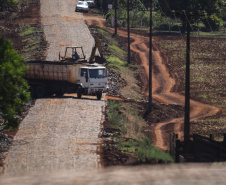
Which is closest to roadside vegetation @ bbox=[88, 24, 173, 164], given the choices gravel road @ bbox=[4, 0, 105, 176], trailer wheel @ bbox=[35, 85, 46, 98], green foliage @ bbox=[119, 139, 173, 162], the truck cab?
green foliage @ bbox=[119, 139, 173, 162]

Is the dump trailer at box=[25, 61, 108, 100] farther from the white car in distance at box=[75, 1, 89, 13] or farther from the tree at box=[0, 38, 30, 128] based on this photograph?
the white car in distance at box=[75, 1, 89, 13]

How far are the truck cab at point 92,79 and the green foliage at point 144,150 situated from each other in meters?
11.1

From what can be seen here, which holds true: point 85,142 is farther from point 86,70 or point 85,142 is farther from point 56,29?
point 56,29

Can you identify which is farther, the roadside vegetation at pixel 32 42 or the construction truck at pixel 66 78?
the roadside vegetation at pixel 32 42

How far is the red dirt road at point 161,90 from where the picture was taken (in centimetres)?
3819

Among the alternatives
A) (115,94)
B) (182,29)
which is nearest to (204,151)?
(115,94)

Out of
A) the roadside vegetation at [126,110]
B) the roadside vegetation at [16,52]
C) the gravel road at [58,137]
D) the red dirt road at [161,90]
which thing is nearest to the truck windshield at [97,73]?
the gravel road at [58,137]

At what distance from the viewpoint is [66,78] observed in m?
39.3

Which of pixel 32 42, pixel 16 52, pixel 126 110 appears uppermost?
pixel 16 52

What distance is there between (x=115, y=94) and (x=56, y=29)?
1281 inches

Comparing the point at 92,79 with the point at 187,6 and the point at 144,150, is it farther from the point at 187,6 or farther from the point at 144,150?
the point at 187,6

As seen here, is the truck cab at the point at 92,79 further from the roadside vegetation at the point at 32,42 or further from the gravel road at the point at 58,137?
the roadside vegetation at the point at 32,42

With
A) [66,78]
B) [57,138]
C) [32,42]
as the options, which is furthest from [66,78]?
→ [32,42]

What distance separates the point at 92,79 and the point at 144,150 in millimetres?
14566
